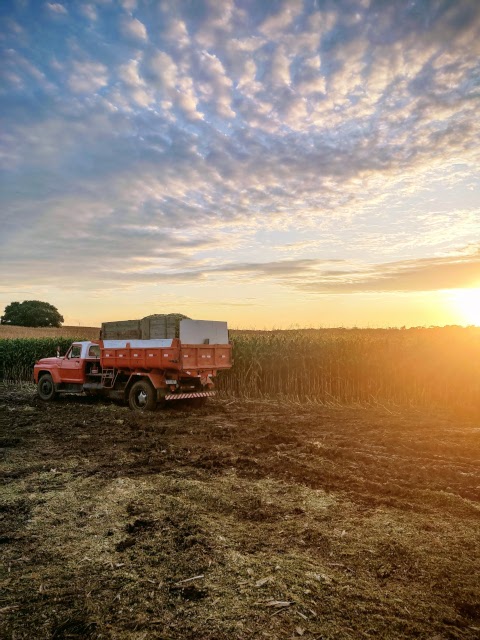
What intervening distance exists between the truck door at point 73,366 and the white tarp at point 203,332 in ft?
14.3

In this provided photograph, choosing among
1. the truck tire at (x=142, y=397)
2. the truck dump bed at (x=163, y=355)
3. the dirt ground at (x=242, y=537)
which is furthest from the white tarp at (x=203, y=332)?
the dirt ground at (x=242, y=537)

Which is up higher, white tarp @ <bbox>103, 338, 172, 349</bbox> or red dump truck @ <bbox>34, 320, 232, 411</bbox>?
white tarp @ <bbox>103, 338, 172, 349</bbox>

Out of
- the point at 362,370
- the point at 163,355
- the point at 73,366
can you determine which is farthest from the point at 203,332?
the point at 362,370

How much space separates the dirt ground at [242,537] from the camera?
3982 mm

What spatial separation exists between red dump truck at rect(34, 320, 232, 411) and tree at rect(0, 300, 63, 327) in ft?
183

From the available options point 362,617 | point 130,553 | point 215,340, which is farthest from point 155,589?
point 215,340

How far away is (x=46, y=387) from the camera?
17.6 m

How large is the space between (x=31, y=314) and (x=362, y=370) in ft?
197

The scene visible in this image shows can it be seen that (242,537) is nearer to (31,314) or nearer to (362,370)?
(362,370)

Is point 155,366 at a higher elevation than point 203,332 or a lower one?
lower

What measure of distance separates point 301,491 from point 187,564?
2590mm

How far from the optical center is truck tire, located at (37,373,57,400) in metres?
17.4

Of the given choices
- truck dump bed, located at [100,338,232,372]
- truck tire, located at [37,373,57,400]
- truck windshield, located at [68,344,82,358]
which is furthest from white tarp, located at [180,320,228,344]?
truck tire, located at [37,373,57,400]

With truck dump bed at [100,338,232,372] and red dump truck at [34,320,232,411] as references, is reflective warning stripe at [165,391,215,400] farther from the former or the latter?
truck dump bed at [100,338,232,372]
